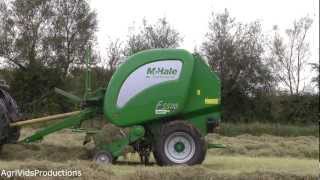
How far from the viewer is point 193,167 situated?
9312mm

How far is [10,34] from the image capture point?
32.8 metres

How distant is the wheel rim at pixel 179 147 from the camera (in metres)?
11.4

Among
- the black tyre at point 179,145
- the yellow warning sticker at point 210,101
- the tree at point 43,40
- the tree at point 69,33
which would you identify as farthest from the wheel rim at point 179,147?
the tree at point 69,33

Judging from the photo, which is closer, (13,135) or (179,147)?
(179,147)

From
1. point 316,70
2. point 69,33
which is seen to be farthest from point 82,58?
point 316,70

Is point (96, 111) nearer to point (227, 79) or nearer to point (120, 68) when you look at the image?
point (120, 68)

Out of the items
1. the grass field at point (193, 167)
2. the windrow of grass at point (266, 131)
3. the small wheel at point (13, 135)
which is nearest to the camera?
the grass field at point (193, 167)

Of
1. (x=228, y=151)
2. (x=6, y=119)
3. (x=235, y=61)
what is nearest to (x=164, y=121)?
(x=6, y=119)

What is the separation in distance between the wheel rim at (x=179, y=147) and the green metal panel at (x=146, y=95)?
0.46m

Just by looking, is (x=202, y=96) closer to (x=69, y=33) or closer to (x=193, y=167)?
(x=193, y=167)

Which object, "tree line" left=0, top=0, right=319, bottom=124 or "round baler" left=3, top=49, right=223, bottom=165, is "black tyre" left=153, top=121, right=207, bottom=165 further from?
"tree line" left=0, top=0, right=319, bottom=124

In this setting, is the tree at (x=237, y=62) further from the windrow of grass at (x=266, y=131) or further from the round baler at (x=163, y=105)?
the round baler at (x=163, y=105)

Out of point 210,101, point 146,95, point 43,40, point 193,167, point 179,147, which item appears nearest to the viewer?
point 193,167

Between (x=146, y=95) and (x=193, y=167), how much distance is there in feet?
7.32
